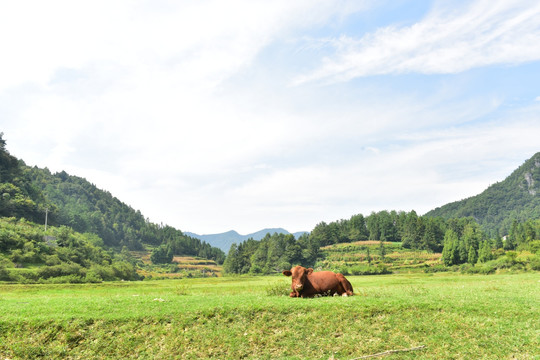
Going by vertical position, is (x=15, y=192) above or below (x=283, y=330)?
above

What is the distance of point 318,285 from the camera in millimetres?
18328

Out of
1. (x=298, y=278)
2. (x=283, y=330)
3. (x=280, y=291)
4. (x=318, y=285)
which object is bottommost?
(x=283, y=330)

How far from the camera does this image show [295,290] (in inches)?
717

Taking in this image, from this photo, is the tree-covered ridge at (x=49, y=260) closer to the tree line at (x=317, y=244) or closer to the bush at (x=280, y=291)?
the bush at (x=280, y=291)

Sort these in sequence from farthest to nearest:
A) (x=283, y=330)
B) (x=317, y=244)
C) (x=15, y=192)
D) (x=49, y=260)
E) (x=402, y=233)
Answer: (x=402, y=233), (x=317, y=244), (x=15, y=192), (x=49, y=260), (x=283, y=330)

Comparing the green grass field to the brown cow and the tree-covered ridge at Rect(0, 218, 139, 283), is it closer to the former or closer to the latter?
the brown cow

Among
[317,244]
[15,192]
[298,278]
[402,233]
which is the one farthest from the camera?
[402,233]

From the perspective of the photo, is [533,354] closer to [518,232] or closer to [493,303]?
[493,303]

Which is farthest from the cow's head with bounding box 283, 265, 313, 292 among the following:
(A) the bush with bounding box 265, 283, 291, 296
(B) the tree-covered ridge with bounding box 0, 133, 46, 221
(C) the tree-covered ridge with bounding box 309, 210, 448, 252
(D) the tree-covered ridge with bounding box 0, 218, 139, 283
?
(C) the tree-covered ridge with bounding box 309, 210, 448, 252

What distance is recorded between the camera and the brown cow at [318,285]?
18109 mm

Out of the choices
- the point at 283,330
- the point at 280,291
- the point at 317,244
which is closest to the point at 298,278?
the point at 280,291

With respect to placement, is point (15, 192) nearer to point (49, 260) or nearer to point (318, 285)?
point (49, 260)

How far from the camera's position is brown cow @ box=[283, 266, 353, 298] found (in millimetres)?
18109

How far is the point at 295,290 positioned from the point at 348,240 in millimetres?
181951
